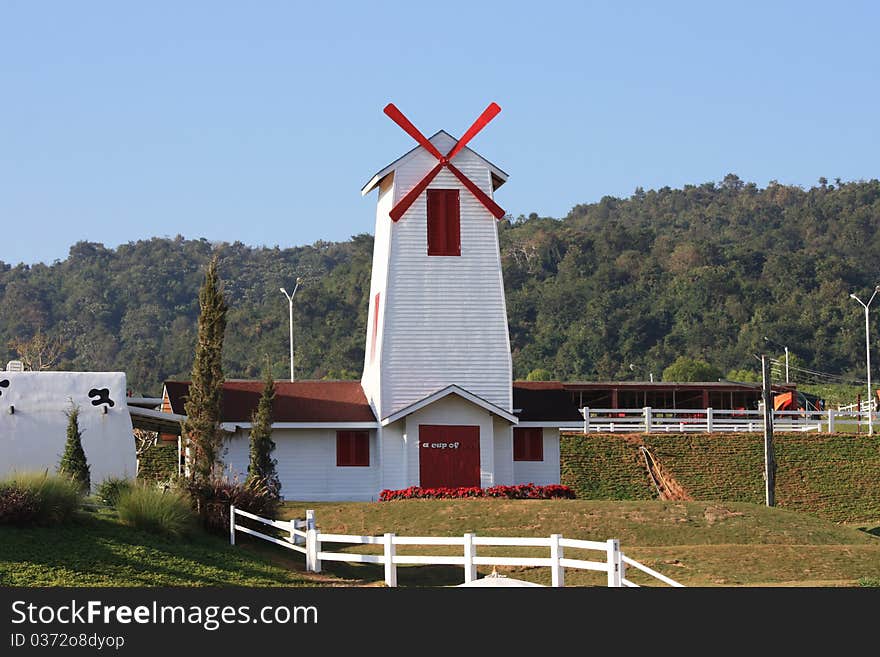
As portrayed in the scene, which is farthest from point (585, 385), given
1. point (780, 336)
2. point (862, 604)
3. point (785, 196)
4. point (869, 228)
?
point (785, 196)

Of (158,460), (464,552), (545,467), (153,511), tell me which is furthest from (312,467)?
(464,552)

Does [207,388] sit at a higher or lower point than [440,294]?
lower

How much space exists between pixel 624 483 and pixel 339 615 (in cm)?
3150

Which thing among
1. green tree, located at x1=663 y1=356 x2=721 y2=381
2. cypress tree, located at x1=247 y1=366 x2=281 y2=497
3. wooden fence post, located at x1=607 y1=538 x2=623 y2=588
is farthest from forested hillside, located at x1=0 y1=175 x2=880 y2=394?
wooden fence post, located at x1=607 y1=538 x2=623 y2=588

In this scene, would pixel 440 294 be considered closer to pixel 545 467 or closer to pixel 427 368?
pixel 427 368

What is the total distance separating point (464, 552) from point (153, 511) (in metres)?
5.55

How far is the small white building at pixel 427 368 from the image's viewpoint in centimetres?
4116

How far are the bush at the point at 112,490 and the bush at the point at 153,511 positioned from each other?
71 centimetres

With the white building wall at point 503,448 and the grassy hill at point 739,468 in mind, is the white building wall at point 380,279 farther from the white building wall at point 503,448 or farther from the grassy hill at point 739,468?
the grassy hill at point 739,468

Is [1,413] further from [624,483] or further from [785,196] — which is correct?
[785,196]

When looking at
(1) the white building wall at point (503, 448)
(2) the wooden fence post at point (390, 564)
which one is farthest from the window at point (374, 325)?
(2) the wooden fence post at point (390, 564)

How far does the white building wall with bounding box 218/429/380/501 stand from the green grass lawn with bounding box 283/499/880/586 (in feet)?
9.75

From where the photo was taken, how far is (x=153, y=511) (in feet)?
85.0

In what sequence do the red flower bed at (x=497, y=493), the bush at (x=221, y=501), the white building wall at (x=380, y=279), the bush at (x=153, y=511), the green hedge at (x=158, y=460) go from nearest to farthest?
the bush at (x=153, y=511)
the bush at (x=221, y=501)
the red flower bed at (x=497, y=493)
the white building wall at (x=380, y=279)
the green hedge at (x=158, y=460)
